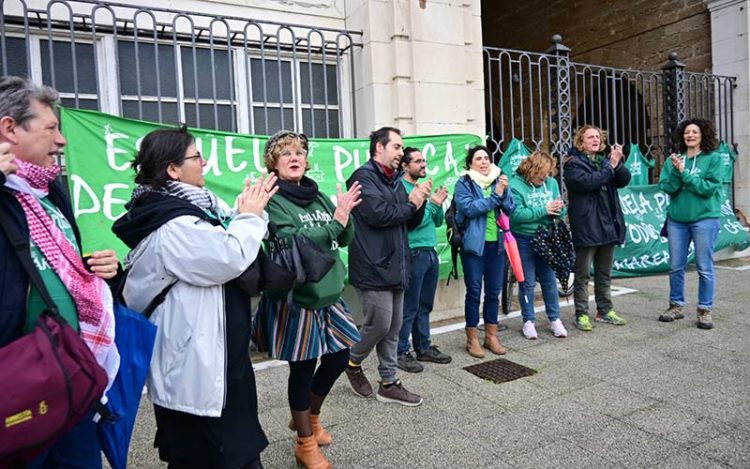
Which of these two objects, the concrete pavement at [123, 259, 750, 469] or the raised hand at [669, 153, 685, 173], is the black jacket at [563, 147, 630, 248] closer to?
the raised hand at [669, 153, 685, 173]

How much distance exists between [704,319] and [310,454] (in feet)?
14.2

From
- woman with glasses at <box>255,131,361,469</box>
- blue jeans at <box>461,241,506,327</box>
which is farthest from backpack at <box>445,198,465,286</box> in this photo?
woman with glasses at <box>255,131,361,469</box>

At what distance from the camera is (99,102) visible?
5070mm

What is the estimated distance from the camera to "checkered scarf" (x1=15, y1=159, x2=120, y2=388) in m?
1.81

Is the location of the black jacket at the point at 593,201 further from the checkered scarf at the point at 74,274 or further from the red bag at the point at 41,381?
the red bag at the point at 41,381

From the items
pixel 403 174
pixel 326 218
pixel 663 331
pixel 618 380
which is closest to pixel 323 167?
pixel 403 174

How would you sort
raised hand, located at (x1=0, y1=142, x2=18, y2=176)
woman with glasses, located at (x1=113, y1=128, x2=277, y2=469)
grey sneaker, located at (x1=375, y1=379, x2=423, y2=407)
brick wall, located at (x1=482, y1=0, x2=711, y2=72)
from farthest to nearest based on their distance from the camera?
brick wall, located at (x1=482, y1=0, x2=711, y2=72) → grey sneaker, located at (x1=375, y1=379, x2=423, y2=407) → woman with glasses, located at (x1=113, y1=128, x2=277, y2=469) → raised hand, located at (x1=0, y1=142, x2=18, y2=176)

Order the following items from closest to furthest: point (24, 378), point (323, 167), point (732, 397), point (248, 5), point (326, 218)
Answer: point (24, 378)
point (326, 218)
point (732, 397)
point (323, 167)
point (248, 5)

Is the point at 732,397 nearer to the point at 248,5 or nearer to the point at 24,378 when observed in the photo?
the point at 24,378

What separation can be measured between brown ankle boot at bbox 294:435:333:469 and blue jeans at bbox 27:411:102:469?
43.8 inches

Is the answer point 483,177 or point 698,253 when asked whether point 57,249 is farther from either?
point 698,253

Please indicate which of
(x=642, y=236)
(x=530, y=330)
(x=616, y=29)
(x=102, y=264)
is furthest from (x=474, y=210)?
(x=616, y=29)

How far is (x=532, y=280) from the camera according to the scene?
527cm

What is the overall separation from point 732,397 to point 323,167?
377cm
